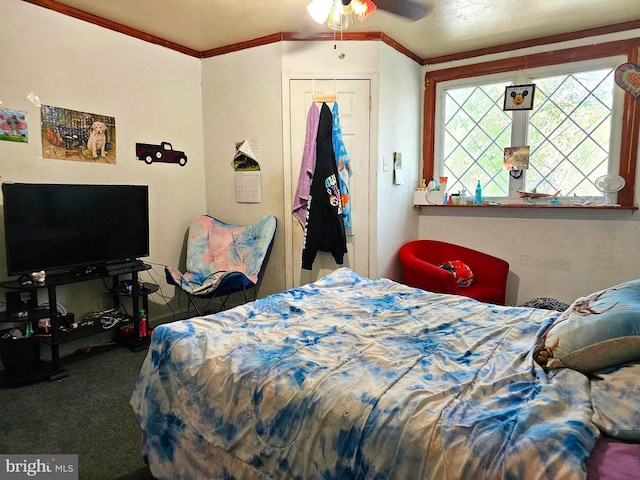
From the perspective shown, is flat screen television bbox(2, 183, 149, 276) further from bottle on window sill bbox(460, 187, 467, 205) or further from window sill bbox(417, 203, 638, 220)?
bottle on window sill bbox(460, 187, 467, 205)

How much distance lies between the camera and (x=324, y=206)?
10.9 feet

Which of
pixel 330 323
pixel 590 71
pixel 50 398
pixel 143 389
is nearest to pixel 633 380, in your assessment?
pixel 330 323

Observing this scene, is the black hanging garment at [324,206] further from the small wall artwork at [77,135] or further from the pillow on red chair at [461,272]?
the small wall artwork at [77,135]

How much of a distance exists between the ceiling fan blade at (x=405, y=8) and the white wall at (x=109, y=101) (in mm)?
1914

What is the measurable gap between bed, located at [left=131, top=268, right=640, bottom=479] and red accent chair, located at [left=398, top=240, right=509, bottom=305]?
123 cm

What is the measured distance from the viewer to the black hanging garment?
10.8 feet

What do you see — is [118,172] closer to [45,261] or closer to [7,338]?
[45,261]

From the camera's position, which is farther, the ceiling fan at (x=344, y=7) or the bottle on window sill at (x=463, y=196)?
the bottle on window sill at (x=463, y=196)

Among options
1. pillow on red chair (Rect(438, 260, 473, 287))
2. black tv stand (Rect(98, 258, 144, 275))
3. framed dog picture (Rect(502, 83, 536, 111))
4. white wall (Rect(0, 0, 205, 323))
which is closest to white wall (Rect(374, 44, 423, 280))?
pillow on red chair (Rect(438, 260, 473, 287))

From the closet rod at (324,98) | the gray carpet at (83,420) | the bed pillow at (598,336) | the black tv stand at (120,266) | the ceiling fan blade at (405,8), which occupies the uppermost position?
the ceiling fan blade at (405,8)

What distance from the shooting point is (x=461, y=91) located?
3932 millimetres

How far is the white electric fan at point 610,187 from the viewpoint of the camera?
3.23m

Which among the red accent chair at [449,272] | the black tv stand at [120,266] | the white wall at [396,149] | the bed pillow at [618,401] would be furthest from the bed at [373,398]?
the white wall at [396,149]

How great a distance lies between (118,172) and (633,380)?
3357 mm
